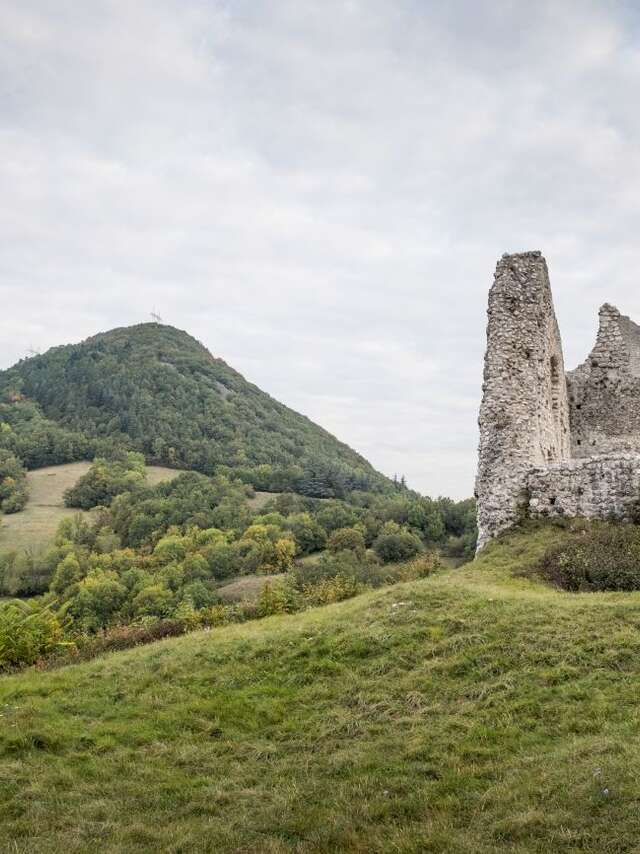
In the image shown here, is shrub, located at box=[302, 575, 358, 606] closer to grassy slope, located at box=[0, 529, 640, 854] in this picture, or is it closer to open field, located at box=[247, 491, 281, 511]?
grassy slope, located at box=[0, 529, 640, 854]

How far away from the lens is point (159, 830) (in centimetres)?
712

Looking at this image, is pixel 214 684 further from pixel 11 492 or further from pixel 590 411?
pixel 11 492

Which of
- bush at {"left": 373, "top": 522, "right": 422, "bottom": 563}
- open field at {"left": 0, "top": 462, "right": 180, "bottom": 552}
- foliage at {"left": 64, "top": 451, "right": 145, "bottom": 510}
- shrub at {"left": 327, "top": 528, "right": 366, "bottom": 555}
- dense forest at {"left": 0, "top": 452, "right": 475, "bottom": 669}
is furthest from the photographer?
foliage at {"left": 64, "top": 451, "right": 145, "bottom": 510}

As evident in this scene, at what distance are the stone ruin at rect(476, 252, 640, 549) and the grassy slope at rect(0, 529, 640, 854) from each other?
568cm

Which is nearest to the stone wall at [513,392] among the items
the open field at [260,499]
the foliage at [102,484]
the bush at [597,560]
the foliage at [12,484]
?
the bush at [597,560]

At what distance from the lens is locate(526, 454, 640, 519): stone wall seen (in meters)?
17.2

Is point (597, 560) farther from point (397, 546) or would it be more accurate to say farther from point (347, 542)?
point (347, 542)

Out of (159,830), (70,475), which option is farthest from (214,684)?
(70,475)

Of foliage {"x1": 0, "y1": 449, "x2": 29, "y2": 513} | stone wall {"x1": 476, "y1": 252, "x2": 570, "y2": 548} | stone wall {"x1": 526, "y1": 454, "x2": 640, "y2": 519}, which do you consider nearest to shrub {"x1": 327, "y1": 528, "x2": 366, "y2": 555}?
stone wall {"x1": 476, "y1": 252, "x2": 570, "y2": 548}

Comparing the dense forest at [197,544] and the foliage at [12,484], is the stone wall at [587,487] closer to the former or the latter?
the dense forest at [197,544]

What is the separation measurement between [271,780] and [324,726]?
4.49 ft

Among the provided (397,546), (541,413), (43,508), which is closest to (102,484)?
(43,508)

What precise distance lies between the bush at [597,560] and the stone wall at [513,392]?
2.59 m

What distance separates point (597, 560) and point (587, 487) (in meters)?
3.29
